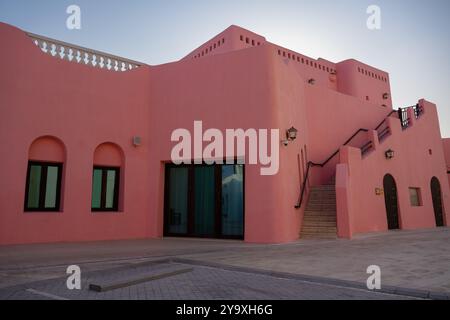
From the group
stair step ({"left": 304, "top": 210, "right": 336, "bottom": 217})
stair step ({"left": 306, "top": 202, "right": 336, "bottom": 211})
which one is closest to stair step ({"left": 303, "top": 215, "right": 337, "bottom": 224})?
stair step ({"left": 304, "top": 210, "right": 336, "bottom": 217})

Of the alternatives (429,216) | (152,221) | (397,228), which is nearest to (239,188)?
(152,221)

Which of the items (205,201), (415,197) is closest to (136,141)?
(205,201)

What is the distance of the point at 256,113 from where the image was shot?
10.0 meters

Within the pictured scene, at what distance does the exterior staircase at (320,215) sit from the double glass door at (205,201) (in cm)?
250

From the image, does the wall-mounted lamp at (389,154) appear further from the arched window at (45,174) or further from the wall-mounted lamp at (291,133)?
the arched window at (45,174)

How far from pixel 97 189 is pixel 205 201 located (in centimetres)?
334

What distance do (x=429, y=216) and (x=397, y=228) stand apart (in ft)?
11.4

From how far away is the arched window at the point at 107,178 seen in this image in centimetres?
1066

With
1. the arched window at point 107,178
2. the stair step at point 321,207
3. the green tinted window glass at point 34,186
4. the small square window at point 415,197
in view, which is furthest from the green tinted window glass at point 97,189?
the small square window at point 415,197

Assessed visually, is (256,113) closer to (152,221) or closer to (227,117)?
(227,117)

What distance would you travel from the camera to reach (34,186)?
955cm

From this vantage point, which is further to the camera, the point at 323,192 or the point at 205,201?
the point at 323,192

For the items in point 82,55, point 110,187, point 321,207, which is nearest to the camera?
point 82,55

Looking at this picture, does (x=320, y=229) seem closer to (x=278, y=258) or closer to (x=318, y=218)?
(x=318, y=218)
